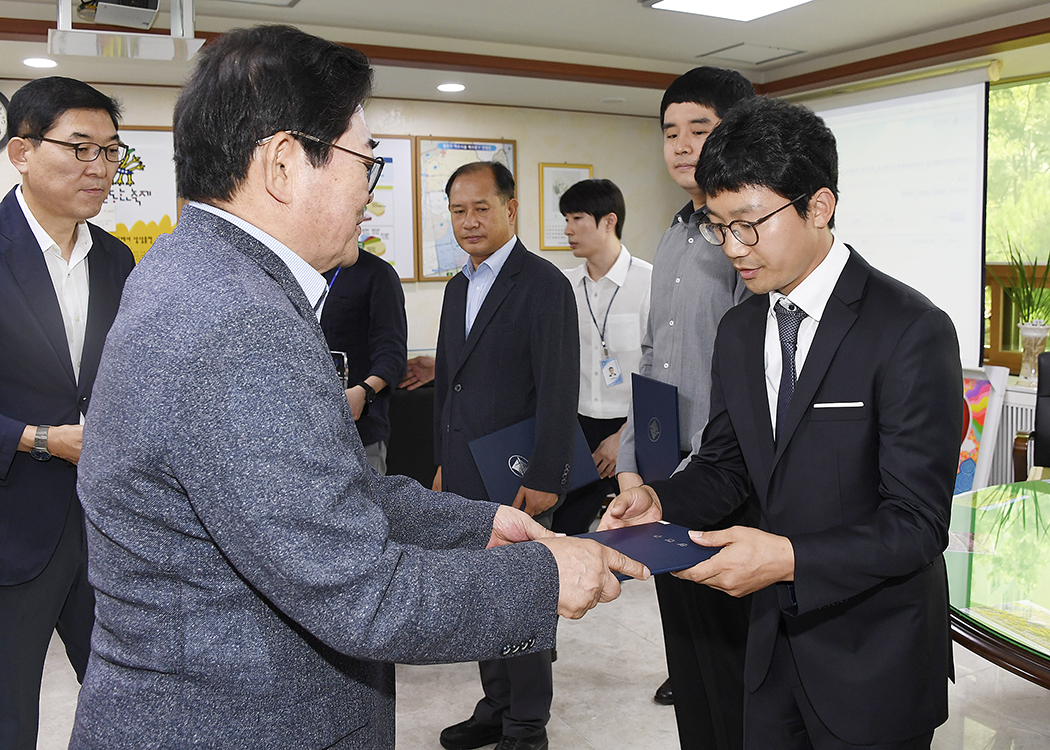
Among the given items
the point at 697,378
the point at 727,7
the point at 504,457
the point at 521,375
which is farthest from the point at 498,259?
the point at 727,7

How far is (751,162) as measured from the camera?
5.22 feet

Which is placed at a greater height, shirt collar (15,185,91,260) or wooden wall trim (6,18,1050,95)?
wooden wall trim (6,18,1050,95)

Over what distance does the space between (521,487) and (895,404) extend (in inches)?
60.9

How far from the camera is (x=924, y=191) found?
559 centimetres

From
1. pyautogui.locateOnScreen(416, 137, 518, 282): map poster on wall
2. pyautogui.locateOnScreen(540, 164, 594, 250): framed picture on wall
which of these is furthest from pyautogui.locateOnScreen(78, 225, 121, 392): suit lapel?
pyautogui.locateOnScreen(540, 164, 594, 250): framed picture on wall

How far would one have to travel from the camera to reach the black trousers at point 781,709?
157 centimetres

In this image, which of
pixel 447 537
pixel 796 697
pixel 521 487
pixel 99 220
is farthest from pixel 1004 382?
pixel 99 220

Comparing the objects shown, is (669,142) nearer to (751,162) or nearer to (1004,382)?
(751,162)

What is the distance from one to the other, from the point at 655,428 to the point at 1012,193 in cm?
461

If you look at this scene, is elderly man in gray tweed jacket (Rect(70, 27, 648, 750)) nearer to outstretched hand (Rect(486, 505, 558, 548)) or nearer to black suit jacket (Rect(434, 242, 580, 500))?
outstretched hand (Rect(486, 505, 558, 548))

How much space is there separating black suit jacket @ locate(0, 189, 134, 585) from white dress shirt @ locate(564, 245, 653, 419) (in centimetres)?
253

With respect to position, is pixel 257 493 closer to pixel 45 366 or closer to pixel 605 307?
pixel 45 366

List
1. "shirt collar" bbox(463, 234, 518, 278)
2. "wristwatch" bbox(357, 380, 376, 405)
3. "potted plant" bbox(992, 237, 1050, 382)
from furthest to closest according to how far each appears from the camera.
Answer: "potted plant" bbox(992, 237, 1050, 382) < "wristwatch" bbox(357, 380, 376, 405) < "shirt collar" bbox(463, 234, 518, 278)

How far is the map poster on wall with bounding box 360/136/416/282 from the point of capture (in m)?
6.27
